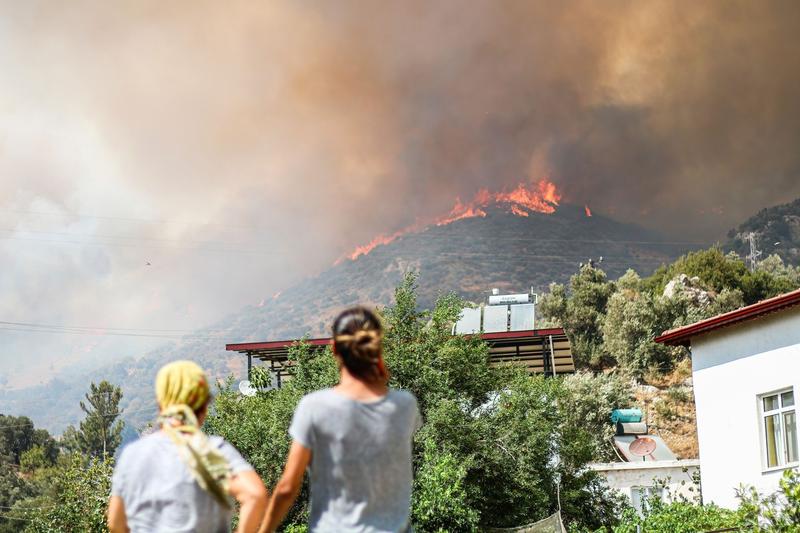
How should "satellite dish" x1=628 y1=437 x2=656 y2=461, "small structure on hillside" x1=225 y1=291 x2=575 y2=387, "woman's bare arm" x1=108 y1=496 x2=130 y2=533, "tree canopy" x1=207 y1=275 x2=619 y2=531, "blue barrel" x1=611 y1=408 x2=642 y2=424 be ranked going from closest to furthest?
"woman's bare arm" x1=108 y1=496 x2=130 y2=533, "tree canopy" x1=207 y1=275 x2=619 y2=531, "satellite dish" x1=628 y1=437 x2=656 y2=461, "small structure on hillside" x1=225 y1=291 x2=575 y2=387, "blue barrel" x1=611 y1=408 x2=642 y2=424

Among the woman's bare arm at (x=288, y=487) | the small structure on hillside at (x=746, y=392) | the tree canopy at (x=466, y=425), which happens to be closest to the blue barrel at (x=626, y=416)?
the tree canopy at (x=466, y=425)

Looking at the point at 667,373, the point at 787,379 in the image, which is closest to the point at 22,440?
the point at 667,373

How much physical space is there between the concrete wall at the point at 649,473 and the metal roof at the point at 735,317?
8.38m

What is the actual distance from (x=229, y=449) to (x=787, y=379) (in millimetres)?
21890

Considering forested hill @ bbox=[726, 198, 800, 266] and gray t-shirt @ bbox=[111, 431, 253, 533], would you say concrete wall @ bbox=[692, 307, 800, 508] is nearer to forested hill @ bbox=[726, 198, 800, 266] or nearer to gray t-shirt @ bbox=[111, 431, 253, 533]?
gray t-shirt @ bbox=[111, 431, 253, 533]

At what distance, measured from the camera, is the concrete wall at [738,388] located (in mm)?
24688

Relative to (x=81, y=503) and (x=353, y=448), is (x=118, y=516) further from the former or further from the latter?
(x=81, y=503)

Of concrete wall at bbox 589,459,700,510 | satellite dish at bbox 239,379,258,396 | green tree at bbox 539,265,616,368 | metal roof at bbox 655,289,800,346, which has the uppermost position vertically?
green tree at bbox 539,265,616,368

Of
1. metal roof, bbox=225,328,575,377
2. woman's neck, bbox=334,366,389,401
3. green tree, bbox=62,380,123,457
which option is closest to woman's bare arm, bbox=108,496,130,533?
woman's neck, bbox=334,366,389,401

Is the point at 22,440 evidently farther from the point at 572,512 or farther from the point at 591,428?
the point at 572,512

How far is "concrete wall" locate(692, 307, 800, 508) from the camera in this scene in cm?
2469

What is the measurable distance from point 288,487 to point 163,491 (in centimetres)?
53

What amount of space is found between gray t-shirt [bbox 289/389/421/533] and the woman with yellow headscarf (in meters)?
0.27

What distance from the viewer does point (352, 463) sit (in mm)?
4672
